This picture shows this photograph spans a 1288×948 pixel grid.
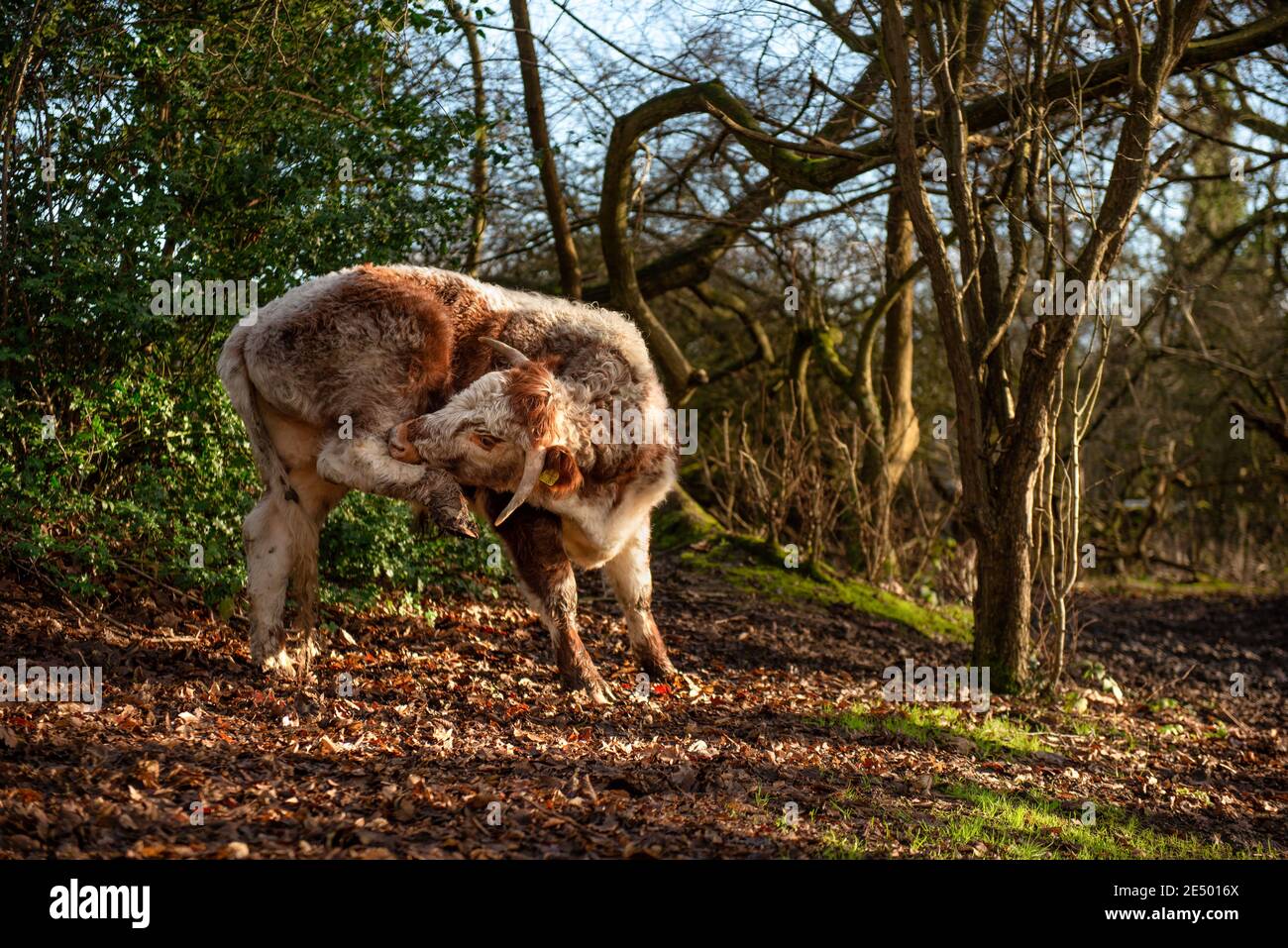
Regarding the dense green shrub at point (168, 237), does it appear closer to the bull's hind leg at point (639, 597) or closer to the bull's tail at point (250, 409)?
the bull's tail at point (250, 409)

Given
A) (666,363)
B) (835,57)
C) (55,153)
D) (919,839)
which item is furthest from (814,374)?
(919,839)

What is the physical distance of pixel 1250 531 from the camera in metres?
18.4

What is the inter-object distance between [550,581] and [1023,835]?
10.1 feet

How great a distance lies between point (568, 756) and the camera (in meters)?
5.65

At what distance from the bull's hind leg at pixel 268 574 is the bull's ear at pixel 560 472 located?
171cm

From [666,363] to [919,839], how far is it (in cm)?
706

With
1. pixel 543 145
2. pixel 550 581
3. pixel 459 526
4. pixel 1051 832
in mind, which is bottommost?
pixel 1051 832

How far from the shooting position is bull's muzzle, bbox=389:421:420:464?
670 cm

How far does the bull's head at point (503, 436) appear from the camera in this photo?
6.64 metres
